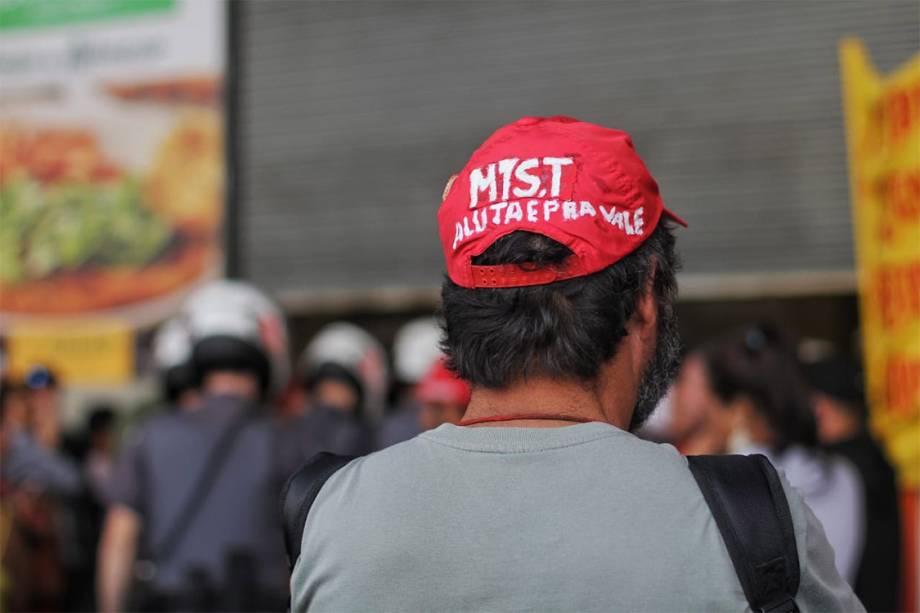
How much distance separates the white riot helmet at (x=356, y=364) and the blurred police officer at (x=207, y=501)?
237cm

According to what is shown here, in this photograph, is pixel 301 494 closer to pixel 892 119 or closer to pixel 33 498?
pixel 892 119

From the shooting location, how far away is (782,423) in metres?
3.07

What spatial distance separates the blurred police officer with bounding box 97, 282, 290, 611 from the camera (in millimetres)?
3387

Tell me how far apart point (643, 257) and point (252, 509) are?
2.36m

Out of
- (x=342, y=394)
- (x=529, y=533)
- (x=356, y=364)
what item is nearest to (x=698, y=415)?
(x=529, y=533)

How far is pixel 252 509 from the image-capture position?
3.45 metres

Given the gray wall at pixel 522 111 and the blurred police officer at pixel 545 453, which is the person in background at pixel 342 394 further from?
the blurred police officer at pixel 545 453

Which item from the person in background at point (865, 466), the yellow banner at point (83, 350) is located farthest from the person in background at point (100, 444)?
the person in background at point (865, 466)

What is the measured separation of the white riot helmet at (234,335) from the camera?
3.64 meters

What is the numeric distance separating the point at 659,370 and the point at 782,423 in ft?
5.68

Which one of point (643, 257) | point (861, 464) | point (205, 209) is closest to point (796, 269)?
point (861, 464)

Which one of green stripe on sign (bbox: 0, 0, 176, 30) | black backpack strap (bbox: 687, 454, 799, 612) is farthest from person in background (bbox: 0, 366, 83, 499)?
black backpack strap (bbox: 687, 454, 799, 612)

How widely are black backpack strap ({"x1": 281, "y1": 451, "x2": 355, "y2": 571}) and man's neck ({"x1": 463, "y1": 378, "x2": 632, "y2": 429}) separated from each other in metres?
0.20

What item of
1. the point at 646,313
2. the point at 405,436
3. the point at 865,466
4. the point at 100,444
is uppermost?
the point at 646,313
